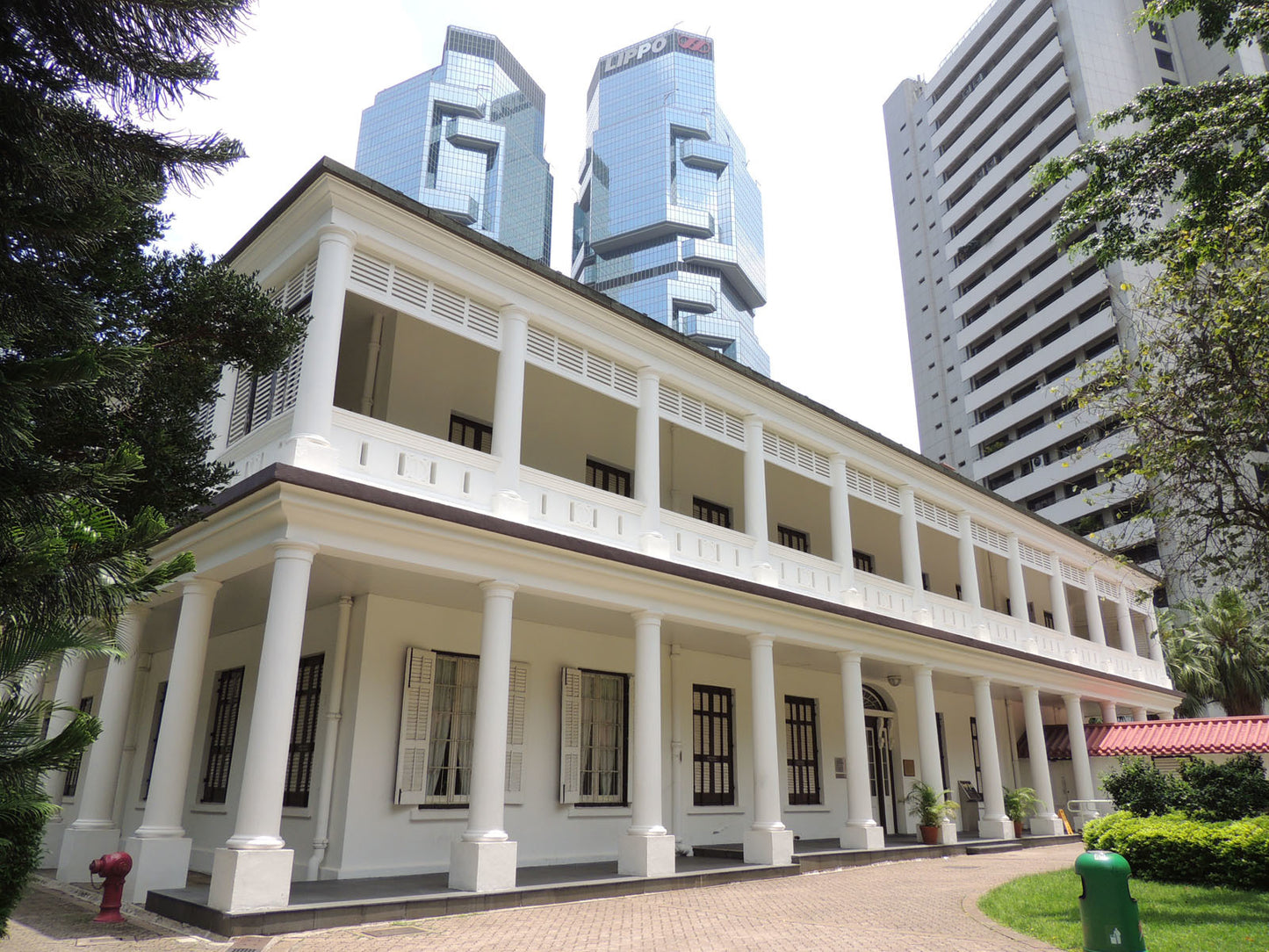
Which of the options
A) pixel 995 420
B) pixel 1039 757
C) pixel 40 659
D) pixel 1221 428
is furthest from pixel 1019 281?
pixel 40 659

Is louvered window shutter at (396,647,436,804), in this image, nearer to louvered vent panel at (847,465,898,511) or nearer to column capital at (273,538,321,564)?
column capital at (273,538,321,564)

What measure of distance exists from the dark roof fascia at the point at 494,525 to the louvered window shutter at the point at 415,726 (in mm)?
2784

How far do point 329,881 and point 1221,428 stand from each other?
1165cm

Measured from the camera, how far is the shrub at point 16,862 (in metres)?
4.91

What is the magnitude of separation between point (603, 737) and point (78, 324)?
34.7 ft

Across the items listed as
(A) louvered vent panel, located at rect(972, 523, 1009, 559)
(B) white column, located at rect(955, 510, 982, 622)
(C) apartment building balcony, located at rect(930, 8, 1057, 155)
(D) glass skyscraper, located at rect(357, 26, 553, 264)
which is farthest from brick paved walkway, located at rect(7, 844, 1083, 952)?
(D) glass skyscraper, located at rect(357, 26, 553, 264)

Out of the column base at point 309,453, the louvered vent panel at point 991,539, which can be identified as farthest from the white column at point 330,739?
the louvered vent panel at point 991,539

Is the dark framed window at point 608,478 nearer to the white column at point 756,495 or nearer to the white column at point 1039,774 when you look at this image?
the white column at point 756,495

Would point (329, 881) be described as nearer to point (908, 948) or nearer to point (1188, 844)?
point (908, 948)

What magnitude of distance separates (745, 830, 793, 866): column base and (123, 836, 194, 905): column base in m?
7.30

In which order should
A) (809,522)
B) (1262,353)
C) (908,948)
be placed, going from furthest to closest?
(809,522)
(1262,353)
(908,948)

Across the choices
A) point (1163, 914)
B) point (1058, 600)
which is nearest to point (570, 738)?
point (1163, 914)

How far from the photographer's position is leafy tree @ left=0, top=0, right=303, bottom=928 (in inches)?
166

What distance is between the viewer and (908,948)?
24.9 ft
